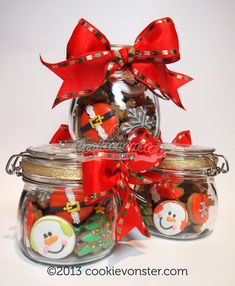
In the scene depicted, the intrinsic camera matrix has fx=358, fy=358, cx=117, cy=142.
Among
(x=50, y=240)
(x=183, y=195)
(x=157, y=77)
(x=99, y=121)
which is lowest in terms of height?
(x=50, y=240)

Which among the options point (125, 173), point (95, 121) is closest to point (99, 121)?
point (95, 121)

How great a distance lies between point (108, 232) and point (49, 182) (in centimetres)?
20

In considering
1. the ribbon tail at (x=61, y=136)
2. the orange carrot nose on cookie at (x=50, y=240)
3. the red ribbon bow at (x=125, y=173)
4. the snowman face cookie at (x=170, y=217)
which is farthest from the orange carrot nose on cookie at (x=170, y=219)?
the ribbon tail at (x=61, y=136)

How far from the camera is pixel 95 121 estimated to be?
987mm

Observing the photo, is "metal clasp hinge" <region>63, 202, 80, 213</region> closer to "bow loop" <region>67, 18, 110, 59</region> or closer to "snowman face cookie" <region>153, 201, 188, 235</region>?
"snowman face cookie" <region>153, 201, 188, 235</region>

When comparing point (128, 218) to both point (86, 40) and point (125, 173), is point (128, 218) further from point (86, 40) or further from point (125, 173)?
point (86, 40)

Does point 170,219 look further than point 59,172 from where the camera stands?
Yes

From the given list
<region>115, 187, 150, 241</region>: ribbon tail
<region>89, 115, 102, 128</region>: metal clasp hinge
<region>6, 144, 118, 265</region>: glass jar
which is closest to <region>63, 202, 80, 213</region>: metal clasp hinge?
<region>6, 144, 118, 265</region>: glass jar

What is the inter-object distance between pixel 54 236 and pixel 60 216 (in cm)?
5

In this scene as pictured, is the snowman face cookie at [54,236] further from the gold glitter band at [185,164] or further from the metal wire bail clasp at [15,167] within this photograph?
the gold glitter band at [185,164]

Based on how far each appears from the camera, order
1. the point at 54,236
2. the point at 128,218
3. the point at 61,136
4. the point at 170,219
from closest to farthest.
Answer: the point at 54,236, the point at 128,218, the point at 170,219, the point at 61,136

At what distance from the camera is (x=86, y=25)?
39.5 inches

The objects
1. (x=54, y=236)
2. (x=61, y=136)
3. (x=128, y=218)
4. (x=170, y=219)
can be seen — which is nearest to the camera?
(x=54, y=236)

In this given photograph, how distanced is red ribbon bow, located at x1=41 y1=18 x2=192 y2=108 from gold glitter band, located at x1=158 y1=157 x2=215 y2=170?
209 mm
